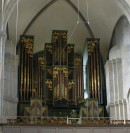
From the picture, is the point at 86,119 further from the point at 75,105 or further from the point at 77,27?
the point at 77,27

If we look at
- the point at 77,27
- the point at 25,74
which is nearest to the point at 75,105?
the point at 25,74

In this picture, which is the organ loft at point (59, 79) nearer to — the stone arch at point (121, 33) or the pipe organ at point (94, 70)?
the pipe organ at point (94, 70)

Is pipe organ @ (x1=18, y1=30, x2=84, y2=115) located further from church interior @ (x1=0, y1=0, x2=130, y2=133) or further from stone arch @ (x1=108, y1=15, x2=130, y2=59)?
stone arch @ (x1=108, y1=15, x2=130, y2=59)

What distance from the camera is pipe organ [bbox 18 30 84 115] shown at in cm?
2680

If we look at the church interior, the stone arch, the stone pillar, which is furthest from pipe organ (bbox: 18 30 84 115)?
the stone arch

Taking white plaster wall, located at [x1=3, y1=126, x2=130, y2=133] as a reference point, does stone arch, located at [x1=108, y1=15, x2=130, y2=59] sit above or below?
above

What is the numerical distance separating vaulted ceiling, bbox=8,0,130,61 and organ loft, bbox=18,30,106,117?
4.37 feet

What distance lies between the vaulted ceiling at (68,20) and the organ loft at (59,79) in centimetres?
133

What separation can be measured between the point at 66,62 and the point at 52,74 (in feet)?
4.23

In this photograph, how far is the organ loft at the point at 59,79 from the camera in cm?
A: 2639

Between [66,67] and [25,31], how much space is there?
13.7 feet

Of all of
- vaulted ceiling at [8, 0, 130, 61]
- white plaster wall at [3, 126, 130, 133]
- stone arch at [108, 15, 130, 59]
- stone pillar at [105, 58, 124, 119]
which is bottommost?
white plaster wall at [3, 126, 130, 133]

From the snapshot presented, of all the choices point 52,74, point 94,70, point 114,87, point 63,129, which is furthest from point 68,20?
point 63,129

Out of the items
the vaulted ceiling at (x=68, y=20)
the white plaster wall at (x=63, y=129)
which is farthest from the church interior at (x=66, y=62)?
the white plaster wall at (x=63, y=129)
